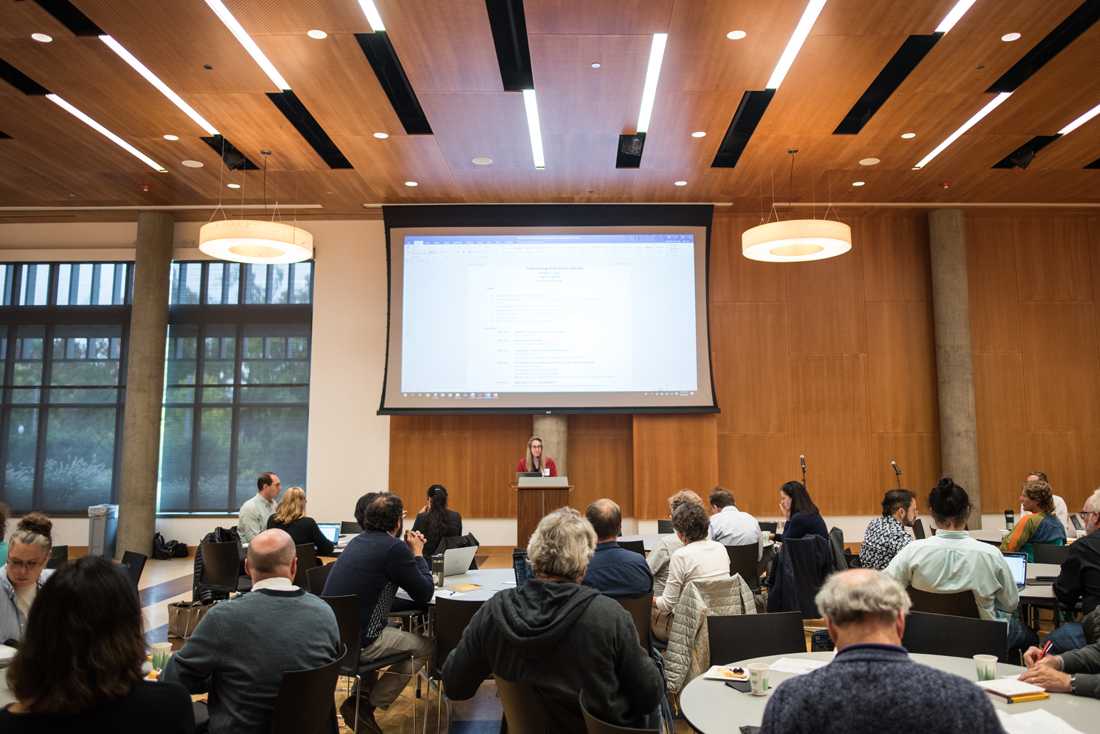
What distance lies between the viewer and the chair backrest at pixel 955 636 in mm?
3188

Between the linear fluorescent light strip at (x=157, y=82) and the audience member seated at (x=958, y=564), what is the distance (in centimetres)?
708

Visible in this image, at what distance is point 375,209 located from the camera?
11414 mm

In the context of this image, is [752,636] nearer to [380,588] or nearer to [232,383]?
[380,588]

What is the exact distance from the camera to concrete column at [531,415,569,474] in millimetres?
10867

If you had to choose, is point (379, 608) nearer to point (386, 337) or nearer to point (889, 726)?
point (889, 726)

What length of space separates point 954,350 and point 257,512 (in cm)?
925

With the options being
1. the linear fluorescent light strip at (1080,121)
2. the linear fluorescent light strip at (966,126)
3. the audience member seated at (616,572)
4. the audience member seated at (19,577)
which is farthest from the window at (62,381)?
the linear fluorescent light strip at (1080,121)

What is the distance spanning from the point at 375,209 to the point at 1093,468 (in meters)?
10.9

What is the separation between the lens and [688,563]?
14.0 feet

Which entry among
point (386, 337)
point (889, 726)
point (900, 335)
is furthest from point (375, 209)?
point (889, 726)

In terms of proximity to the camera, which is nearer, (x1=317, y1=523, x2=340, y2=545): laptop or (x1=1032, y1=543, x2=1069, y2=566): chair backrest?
(x1=1032, y1=543, x2=1069, y2=566): chair backrest

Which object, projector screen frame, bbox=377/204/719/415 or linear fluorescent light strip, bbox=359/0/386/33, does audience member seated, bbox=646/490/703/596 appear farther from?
projector screen frame, bbox=377/204/719/415

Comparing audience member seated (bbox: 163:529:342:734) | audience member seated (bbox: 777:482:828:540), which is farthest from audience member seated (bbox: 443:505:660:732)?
audience member seated (bbox: 777:482:828:540)

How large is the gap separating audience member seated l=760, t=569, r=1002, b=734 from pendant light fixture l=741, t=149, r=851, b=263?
6.86 meters
